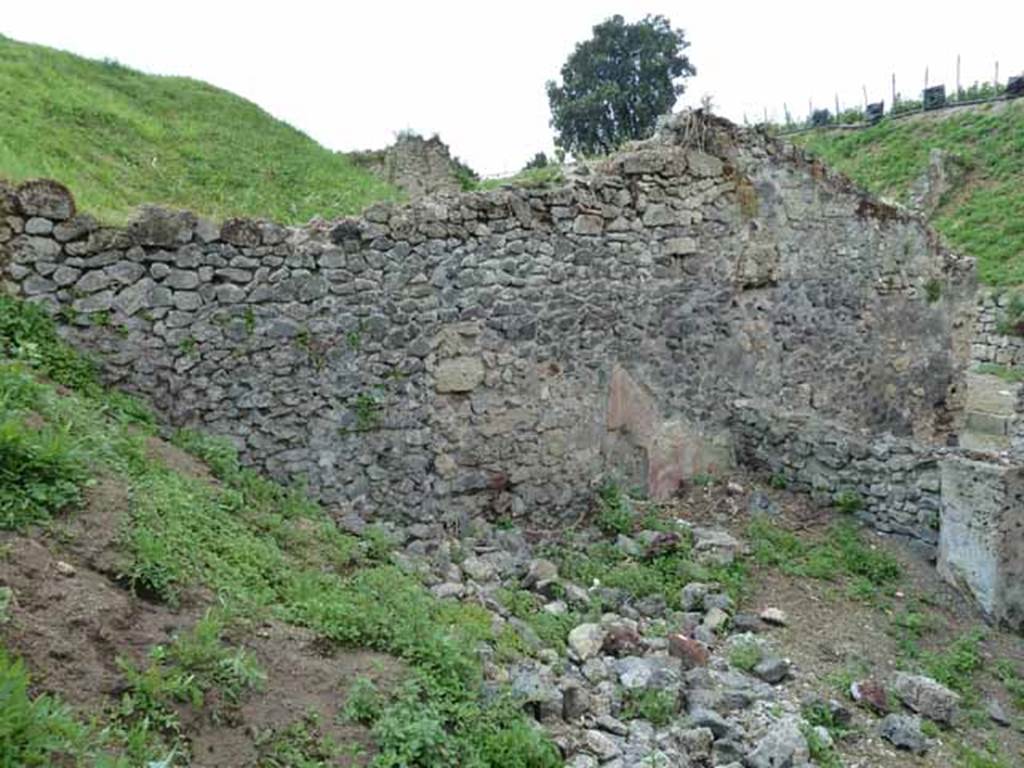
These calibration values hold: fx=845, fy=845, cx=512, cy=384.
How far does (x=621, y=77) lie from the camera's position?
117 ft

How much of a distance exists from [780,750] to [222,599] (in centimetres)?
276

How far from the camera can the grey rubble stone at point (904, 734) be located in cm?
471

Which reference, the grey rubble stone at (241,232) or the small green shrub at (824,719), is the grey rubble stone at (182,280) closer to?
the grey rubble stone at (241,232)

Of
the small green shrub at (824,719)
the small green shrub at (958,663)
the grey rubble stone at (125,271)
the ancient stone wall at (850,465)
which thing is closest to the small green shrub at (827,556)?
the ancient stone wall at (850,465)

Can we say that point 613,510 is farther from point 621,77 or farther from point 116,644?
point 621,77

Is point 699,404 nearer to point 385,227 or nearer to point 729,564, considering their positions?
point 729,564

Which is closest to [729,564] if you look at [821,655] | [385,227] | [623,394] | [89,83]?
[821,655]

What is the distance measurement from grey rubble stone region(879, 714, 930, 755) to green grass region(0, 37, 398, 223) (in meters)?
6.34

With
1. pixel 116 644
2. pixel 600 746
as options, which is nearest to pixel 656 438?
pixel 600 746

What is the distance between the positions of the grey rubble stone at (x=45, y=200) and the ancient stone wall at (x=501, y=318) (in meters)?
0.01

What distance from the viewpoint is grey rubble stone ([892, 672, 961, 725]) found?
5062mm

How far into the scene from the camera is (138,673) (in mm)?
3168

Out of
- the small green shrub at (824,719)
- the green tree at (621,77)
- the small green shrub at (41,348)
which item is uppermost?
the green tree at (621,77)

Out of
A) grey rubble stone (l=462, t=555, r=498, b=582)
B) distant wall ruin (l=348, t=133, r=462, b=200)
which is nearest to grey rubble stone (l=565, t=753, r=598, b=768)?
grey rubble stone (l=462, t=555, r=498, b=582)
